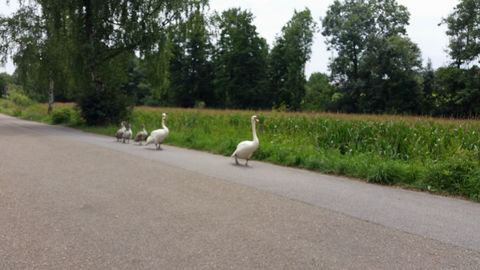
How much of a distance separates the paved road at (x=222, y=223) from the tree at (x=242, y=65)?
47.9 m

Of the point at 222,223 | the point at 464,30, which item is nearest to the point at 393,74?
the point at 464,30

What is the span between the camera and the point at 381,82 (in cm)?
4325

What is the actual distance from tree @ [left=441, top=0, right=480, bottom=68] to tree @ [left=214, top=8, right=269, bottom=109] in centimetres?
2532

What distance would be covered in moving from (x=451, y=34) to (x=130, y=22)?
35976 mm

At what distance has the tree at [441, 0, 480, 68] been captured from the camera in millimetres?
36938

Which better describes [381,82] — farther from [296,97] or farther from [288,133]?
[288,133]

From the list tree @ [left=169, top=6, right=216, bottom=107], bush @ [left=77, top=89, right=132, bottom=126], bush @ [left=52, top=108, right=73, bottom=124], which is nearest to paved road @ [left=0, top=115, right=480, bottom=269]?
bush @ [left=77, top=89, right=132, bottom=126]

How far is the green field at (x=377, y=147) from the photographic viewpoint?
7.02 meters

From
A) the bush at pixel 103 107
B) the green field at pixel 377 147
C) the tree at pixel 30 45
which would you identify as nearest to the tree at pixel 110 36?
the bush at pixel 103 107

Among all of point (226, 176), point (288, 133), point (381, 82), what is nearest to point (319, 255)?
point (226, 176)

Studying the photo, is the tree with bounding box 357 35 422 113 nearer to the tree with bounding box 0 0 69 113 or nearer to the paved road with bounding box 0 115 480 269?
the tree with bounding box 0 0 69 113

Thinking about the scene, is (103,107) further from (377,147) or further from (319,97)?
(319,97)

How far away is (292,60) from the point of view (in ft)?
180

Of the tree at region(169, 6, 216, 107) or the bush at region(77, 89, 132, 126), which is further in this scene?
the tree at region(169, 6, 216, 107)
